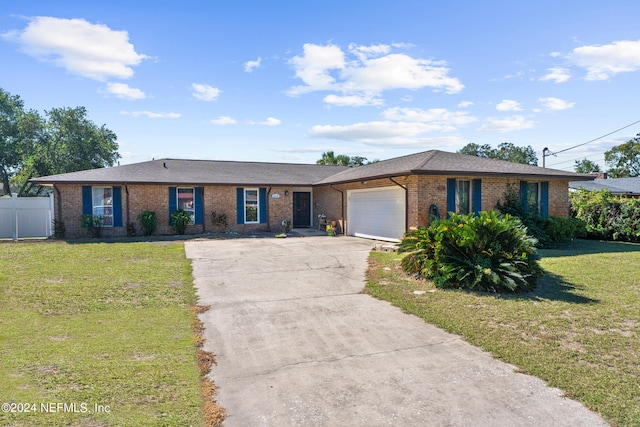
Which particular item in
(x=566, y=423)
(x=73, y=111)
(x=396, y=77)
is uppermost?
(x=73, y=111)

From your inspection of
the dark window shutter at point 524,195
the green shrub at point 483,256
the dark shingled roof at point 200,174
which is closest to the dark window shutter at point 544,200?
the dark window shutter at point 524,195

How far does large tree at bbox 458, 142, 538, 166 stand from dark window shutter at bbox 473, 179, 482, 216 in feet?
174

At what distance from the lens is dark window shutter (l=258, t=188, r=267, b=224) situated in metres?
18.7

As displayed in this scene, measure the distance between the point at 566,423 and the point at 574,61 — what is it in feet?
51.9

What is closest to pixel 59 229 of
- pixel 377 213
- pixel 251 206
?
pixel 251 206

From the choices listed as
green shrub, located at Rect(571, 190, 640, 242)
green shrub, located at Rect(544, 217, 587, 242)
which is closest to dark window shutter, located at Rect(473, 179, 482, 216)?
green shrub, located at Rect(544, 217, 587, 242)

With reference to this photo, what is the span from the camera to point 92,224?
632 inches

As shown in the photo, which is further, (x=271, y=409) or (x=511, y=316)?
(x=511, y=316)

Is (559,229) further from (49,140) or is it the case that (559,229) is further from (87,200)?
(49,140)

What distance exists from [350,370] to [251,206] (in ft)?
49.8

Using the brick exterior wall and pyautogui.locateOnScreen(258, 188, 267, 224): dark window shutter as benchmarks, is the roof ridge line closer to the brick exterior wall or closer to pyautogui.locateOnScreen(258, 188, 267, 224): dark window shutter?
the brick exterior wall

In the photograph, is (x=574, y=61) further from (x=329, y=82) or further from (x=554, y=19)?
(x=329, y=82)

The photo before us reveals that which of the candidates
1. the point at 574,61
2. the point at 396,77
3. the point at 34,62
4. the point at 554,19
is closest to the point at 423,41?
the point at 396,77

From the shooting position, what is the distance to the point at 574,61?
1458 cm
